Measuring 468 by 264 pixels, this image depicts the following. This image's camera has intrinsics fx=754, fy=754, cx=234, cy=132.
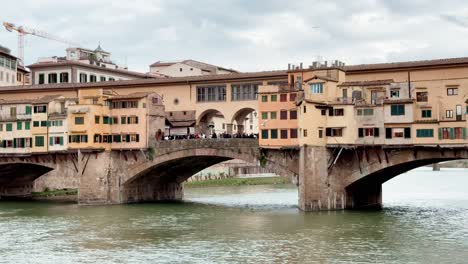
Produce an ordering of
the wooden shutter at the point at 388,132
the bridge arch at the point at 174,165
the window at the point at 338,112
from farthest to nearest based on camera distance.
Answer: the bridge arch at the point at 174,165 < the window at the point at 338,112 < the wooden shutter at the point at 388,132

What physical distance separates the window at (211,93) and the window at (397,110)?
54.4ft

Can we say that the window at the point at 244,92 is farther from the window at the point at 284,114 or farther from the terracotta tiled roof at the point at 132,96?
the terracotta tiled roof at the point at 132,96

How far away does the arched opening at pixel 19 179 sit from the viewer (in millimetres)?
75812

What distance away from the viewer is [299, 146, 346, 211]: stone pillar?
5366cm

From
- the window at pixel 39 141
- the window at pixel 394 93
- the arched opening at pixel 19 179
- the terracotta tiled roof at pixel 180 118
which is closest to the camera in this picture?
the window at pixel 394 93

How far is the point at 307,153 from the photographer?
177ft

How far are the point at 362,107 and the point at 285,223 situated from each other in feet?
37.3

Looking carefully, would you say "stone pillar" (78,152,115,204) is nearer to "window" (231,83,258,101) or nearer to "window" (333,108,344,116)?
"window" (231,83,258,101)

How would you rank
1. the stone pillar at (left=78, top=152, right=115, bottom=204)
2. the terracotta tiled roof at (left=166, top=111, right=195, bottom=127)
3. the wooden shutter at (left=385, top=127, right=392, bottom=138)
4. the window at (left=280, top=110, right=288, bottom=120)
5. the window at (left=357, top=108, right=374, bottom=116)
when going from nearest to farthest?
the wooden shutter at (left=385, top=127, right=392, bottom=138)
the window at (left=357, top=108, right=374, bottom=116)
the window at (left=280, top=110, right=288, bottom=120)
the stone pillar at (left=78, top=152, right=115, bottom=204)
the terracotta tiled roof at (left=166, top=111, right=195, bottom=127)

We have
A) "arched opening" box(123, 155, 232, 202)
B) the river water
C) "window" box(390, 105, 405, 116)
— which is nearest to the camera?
the river water

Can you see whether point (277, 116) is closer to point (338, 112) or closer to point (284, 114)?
point (284, 114)

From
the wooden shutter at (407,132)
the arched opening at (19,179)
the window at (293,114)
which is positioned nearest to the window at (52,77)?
the arched opening at (19,179)

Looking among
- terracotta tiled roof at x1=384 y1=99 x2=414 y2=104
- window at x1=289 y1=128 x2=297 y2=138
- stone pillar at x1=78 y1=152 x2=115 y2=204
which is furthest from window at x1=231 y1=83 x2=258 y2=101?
terracotta tiled roof at x1=384 y1=99 x2=414 y2=104

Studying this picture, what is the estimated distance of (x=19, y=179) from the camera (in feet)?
257
